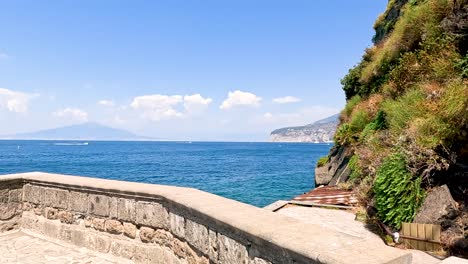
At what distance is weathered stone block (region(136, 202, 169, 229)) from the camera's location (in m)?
5.00

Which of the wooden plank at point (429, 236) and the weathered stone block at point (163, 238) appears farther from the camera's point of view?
the wooden plank at point (429, 236)

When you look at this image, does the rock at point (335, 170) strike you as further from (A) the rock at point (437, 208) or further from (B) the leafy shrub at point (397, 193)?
(A) the rock at point (437, 208)

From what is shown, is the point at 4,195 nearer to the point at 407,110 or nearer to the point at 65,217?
the point at 65,217

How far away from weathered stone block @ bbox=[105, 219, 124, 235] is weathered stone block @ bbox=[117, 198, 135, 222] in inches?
5.1

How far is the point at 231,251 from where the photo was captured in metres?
3.54

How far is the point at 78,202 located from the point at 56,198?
0.78 meters

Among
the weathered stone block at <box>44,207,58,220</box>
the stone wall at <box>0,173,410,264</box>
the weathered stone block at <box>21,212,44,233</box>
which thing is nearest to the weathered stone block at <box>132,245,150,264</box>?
the stone wall at <box>0,173,410,264</box>

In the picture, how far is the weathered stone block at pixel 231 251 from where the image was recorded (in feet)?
11.1

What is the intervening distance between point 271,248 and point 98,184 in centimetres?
408

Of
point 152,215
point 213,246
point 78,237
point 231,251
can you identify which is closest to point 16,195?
point 78,237

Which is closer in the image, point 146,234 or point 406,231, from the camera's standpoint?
point 146,234

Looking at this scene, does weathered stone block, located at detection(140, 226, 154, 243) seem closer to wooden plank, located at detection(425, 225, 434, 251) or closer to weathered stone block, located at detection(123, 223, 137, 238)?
weathered stone block, located at detection(123, 223, 137, 238)

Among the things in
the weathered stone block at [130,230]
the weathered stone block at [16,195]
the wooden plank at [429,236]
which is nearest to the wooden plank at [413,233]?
the wooden plank at [429,236]

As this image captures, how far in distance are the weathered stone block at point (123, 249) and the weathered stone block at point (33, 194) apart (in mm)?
2483
